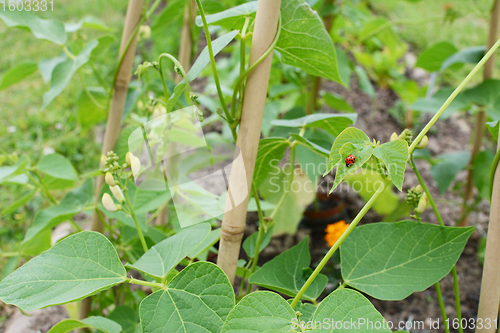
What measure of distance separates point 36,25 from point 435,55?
1204mm

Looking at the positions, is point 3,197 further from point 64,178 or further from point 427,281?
point 427,281

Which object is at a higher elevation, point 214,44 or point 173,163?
point 214,44

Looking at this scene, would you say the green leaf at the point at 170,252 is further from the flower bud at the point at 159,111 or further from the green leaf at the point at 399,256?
the flower bud at the point at 159,111

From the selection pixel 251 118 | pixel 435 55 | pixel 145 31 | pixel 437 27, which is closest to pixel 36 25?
pixel 145 31

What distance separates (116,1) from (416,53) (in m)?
2.68

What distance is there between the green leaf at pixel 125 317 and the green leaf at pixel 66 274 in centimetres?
33

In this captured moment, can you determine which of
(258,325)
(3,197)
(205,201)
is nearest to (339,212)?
(205,201)

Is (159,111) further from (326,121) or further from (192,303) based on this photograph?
(192,303)

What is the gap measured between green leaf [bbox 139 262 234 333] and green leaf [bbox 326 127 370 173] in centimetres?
22

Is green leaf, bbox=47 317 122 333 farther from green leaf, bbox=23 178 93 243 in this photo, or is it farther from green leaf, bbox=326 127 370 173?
green leaf, bbox=326 127 370 173

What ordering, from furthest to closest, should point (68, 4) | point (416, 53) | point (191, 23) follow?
point (68, 4) < point (416, 53) < point (191, 23)

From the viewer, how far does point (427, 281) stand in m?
0.57

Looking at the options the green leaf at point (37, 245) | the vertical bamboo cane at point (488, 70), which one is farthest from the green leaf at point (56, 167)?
the vertical bamboo cane at point (488, 70)

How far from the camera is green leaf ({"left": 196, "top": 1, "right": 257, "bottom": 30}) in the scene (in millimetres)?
576
